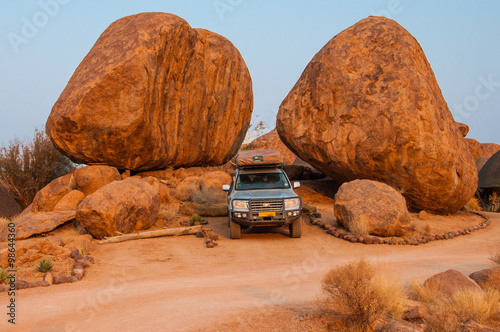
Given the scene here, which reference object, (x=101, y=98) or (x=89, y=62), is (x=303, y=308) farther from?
(x=89, y=62)

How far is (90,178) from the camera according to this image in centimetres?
1584

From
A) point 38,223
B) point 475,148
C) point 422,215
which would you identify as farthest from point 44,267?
point 475,148

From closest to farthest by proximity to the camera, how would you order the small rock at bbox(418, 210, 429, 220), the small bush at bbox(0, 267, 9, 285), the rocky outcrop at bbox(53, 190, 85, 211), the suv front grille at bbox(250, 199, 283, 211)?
1. the small bush at bbox(0, 267, 9, 285)
2. the suv front grille at bbox(250, 199, 283, 211)
3. the rocky outcrop at bbox(53, 190, 85, 211)
4. the small rock at bbox(418, 210, 429, 220)

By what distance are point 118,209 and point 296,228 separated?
16.6 ft

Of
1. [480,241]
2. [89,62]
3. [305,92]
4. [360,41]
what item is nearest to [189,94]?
[89,62]

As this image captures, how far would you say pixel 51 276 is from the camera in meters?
7.25

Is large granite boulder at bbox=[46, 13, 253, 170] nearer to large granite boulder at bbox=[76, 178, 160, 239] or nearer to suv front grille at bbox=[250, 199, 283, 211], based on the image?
large granite boulder at bbox=[76, 178, 160, 239]

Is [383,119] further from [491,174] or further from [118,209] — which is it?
[491,174]

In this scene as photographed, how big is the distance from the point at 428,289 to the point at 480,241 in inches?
294

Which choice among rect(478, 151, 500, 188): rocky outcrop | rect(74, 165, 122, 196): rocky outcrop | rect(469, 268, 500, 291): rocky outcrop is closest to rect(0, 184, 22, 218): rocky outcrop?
rect(74, 165, 122, 196): rocky outcrop

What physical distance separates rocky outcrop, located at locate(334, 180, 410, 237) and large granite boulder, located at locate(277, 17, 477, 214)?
2.62m

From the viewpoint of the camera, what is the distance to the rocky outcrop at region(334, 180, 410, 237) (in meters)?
11.5

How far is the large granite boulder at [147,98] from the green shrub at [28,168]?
3492 mm

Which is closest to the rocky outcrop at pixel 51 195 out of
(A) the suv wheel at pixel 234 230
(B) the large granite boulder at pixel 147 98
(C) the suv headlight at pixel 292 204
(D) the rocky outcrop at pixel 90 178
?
(D) the rocky outcrop at pixel 90 178
